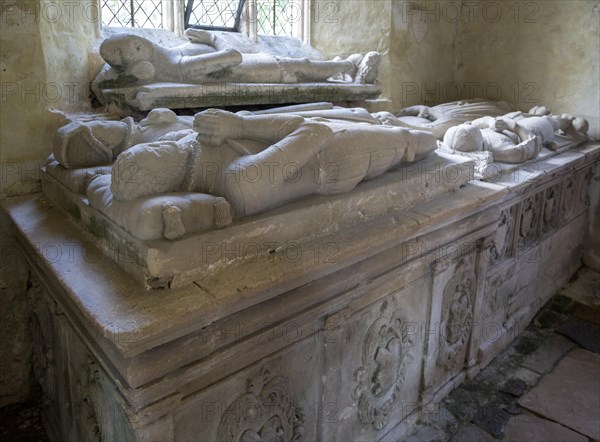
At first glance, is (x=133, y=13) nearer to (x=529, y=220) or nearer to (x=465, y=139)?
(x=465, y=139)

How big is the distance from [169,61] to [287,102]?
92 cm

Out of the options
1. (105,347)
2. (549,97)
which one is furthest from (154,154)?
(549,97)

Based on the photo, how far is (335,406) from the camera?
7.61 ft

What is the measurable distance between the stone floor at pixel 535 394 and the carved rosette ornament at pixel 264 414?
1.06m

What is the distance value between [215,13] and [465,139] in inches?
97.2

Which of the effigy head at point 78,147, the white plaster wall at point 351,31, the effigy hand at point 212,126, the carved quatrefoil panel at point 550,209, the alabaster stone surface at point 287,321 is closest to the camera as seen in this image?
the alabaster stone surface at point 287,321

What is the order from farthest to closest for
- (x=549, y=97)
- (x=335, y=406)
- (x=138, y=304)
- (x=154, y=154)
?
(x=549, y=97) → (x=335, y=406) → (x=154, y=154) → (x=138, y=304)

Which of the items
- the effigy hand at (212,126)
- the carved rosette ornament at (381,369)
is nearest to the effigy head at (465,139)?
the carved rosette ornament at (381,369)

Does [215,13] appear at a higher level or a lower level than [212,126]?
higher

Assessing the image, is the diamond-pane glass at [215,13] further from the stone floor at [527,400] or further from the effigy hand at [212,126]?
the stone floor at [527,400]

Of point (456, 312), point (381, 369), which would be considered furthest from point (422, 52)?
point (381, 369)

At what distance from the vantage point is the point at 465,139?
11.5ft

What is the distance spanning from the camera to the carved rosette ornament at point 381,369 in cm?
243

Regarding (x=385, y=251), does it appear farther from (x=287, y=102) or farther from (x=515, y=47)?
(x=515, y=47)
